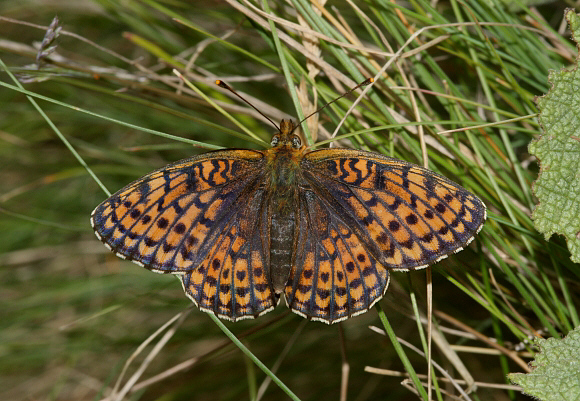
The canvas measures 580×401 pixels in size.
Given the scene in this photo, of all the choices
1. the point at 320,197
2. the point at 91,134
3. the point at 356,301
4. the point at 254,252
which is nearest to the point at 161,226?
the point at 254,252

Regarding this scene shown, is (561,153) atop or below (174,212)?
atop

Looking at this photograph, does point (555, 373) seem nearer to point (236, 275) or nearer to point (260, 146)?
point (236, 275)

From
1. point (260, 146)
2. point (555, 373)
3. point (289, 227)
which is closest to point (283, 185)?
point (289, 227)

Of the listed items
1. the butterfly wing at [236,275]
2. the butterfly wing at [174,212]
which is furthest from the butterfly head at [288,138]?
the butterfly wing at [236,275]

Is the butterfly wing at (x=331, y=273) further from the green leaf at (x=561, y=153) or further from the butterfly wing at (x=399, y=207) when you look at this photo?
the green leaf at (x=561, y=153)

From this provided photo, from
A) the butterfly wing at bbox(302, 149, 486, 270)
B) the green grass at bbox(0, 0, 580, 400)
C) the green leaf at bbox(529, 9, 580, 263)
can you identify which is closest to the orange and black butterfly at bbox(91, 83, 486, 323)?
the butterfly wing at bbox(302, 149, 486, 270)

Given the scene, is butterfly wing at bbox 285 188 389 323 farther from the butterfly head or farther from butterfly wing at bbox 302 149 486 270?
the butterfly head
